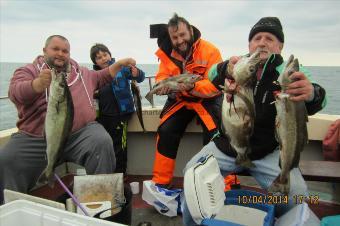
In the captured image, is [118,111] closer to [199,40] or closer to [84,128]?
[84,128]

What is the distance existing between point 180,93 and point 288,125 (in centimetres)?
201

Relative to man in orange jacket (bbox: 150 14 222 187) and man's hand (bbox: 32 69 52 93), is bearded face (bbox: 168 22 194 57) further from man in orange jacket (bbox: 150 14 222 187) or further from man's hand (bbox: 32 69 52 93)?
man's hand (bbox: 32 69 52 93)

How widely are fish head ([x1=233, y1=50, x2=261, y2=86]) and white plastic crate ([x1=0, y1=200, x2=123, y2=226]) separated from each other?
4.68 feet

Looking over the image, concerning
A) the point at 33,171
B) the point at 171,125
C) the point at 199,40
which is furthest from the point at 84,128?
the point at 199,40

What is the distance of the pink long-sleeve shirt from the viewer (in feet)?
12.2

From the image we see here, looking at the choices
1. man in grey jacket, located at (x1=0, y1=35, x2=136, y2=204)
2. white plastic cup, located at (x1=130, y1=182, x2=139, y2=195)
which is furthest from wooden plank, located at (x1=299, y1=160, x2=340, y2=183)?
white plastic cup, located at (x1=130, y1=182, x2=139, y2=195)

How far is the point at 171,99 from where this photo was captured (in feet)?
14.7

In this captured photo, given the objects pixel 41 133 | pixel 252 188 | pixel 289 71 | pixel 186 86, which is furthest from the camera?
pixel 252 188

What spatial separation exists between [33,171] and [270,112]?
8.60ft

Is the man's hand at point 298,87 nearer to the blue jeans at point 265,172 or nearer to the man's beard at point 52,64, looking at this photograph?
the blue jeans at point 265,172

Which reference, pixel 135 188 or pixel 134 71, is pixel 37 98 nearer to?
pixel 134 71

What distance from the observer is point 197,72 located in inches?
172

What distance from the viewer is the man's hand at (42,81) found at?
123 inches

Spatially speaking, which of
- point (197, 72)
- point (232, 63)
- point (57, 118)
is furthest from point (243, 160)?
point (197, 72)
